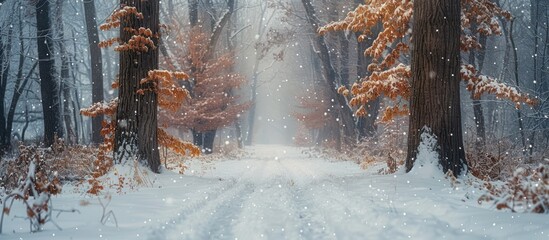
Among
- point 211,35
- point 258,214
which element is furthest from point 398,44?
point 211,35

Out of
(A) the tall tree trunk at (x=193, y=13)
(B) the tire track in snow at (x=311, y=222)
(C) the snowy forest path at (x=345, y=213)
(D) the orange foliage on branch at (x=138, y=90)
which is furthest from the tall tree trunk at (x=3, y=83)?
(B) the tire track in snow at (x=311, y=222)

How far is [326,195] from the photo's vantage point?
29.5 ft

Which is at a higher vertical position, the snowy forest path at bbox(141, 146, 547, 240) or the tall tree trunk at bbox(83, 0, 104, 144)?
the tall tree trunk at bbox(83, 0, 104, 144)

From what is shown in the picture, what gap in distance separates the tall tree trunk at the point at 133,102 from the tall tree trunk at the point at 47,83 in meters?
7.92

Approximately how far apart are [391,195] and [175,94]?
20.0ft

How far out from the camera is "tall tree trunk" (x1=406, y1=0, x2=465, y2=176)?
9398 mm

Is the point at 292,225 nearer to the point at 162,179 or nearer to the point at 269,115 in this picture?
the point at 162,179

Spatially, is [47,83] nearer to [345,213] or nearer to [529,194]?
[345,213]

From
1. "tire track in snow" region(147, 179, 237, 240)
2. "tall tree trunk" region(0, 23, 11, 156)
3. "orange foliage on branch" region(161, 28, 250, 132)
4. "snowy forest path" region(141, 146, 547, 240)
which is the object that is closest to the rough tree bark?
"orange foliage on branch" region(161, 28, 250, 132)

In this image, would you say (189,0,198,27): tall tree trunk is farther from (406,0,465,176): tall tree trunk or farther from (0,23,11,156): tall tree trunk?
(406,0,465,176): tall tree trunk

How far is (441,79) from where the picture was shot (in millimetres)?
9477

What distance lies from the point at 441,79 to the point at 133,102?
6.97 metres

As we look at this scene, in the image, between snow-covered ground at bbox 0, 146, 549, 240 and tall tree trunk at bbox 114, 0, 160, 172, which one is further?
tall tree trunk at bbox 114, 0, 160, 172

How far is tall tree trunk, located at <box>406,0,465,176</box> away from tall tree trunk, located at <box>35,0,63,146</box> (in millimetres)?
13930
